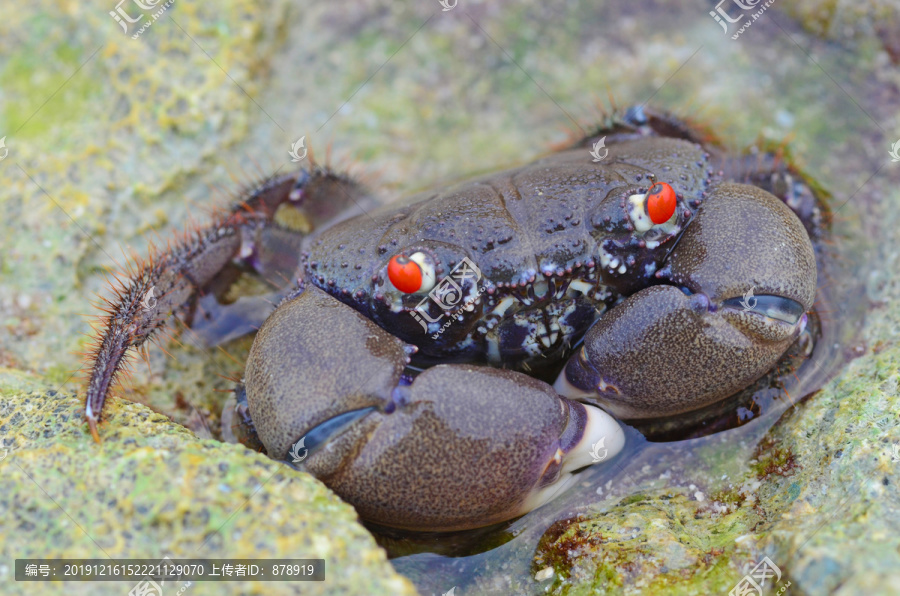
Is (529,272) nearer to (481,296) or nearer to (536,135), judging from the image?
(481,296)

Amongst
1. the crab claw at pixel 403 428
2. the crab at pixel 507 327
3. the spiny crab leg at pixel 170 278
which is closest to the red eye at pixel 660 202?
the crab at pixel 507 327

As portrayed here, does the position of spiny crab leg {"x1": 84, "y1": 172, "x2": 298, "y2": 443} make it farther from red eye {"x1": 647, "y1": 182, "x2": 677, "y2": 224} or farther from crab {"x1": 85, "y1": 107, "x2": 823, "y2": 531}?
red eye {"x1": 647, "y1": 182, "x2": 677, "y2": 224}

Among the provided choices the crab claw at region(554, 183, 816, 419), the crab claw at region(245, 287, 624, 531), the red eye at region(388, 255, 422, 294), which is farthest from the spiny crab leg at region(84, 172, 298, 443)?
the crab claw at region(554, 183, 816, 419)

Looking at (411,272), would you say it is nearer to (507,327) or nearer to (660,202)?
(507,327)

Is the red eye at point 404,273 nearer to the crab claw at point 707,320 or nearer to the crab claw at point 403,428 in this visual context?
the crab claw at point 403,428

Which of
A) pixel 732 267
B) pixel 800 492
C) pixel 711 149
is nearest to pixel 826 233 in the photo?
pixel 711 149

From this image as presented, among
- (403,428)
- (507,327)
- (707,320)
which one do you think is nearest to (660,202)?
(707,320)
